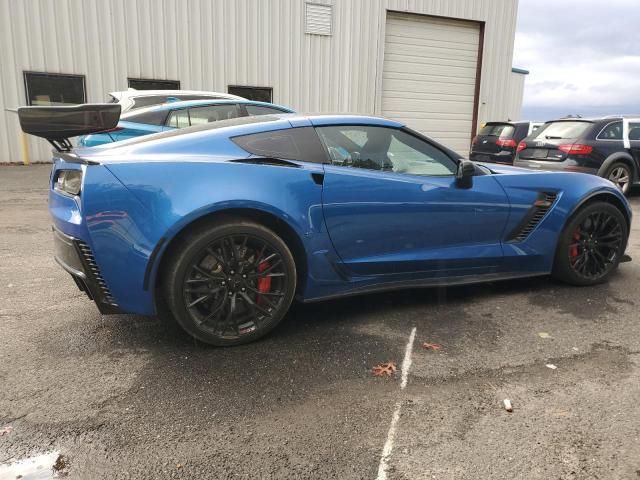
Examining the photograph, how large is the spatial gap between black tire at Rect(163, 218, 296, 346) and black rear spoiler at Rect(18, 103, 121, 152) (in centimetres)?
93

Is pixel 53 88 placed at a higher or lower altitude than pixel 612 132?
higher

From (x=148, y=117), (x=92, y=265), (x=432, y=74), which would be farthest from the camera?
(x=432, y=74)

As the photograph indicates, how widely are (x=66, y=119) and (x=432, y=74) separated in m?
15.2

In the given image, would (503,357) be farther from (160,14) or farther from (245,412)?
(160,14)

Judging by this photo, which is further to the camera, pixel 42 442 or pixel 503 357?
pixel 503 357

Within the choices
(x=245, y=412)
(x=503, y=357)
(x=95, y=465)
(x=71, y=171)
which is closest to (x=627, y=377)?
(x=503, y=357)

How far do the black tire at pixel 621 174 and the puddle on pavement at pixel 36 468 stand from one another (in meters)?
9.68

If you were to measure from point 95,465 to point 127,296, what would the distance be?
1017mm

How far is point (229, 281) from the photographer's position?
3.04m

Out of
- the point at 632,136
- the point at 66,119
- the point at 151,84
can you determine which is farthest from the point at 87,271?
the point at 151,84

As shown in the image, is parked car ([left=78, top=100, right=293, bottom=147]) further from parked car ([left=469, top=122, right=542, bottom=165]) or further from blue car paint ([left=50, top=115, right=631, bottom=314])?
parked car ([left=469, top=122, right=542, bottom=165])

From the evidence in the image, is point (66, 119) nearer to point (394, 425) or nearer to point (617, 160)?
point (394, 425)

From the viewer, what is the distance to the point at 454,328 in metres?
3.44

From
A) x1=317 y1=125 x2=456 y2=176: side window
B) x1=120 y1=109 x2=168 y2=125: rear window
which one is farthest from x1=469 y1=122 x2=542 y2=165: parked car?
x1=317 y1=125 x2=456 y2=176: side window
